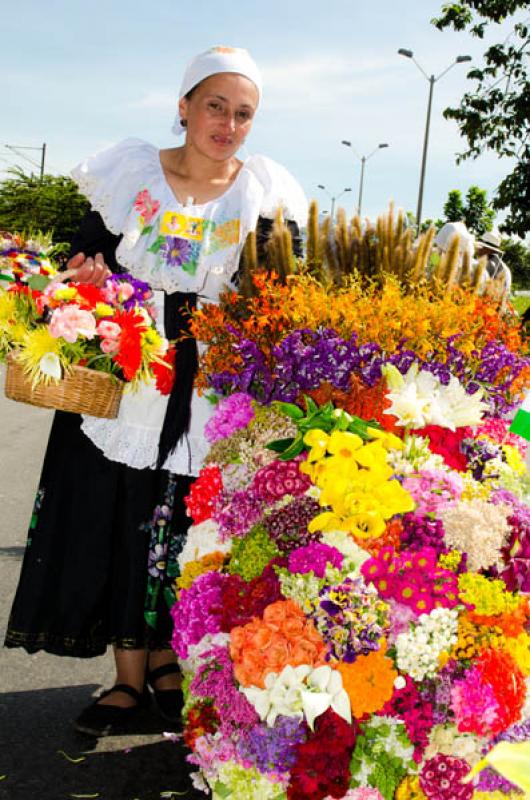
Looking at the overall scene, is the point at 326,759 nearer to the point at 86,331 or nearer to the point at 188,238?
the point at 86,331

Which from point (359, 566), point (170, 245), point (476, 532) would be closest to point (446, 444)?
point (476, 532)

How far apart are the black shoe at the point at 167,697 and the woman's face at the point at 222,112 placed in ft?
6.13

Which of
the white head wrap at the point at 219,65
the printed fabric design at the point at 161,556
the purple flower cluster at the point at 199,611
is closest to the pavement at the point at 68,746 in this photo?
the printed fabric design at the point at 161,556

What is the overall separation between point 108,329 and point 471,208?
52.0 m

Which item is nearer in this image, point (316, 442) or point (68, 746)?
point (316, 442)

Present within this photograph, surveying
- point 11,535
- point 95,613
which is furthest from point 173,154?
point 11,535

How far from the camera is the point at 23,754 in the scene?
312 cm

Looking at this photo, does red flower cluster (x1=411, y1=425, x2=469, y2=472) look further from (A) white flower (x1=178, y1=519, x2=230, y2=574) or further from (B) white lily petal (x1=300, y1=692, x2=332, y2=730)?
(B) white lily petal (x1=300, y1=692, x2=332, y2=730)

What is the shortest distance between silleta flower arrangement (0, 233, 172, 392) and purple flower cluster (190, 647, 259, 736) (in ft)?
3.29

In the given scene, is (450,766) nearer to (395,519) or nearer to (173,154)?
(395,519)

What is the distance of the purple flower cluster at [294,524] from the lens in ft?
7.47

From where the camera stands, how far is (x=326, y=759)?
2.07 m

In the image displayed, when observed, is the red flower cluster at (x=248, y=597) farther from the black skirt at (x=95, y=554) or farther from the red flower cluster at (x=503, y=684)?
the black skirt at (x=95, y=554)

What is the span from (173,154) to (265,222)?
1.61 ft
